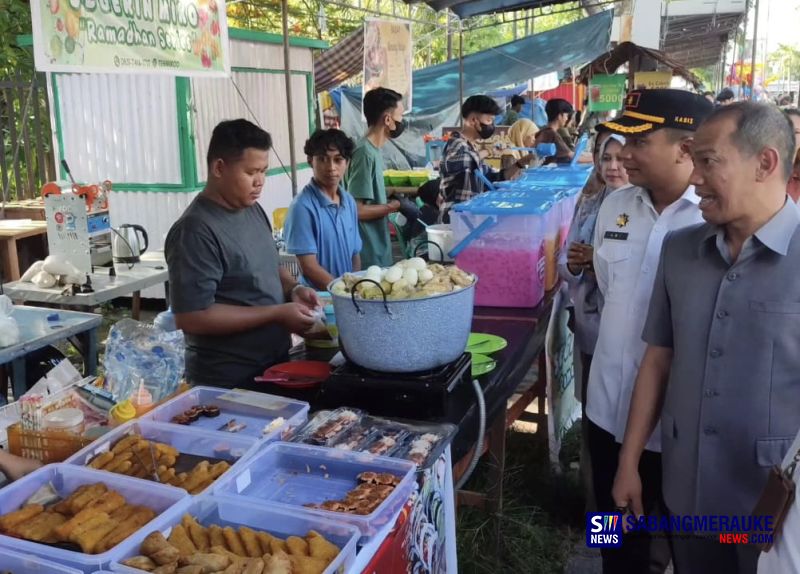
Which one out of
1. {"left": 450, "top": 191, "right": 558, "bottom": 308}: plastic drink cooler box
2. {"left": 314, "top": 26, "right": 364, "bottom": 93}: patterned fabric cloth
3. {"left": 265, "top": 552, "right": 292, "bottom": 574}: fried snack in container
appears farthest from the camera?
{"left": 314, "top": 26, "right": 364, "bottom": 93}: patterned fabric cloth

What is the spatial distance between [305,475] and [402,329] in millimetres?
487

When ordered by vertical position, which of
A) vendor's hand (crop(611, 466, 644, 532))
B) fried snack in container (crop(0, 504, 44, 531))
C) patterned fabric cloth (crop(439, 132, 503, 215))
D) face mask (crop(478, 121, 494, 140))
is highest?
face mask (crop(478, 121, 494, 140))

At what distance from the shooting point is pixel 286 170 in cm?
844

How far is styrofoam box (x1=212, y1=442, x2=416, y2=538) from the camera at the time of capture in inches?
60.8

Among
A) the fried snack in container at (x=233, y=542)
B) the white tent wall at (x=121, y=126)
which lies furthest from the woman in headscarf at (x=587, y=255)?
the white tent wall at (x=121, y=126)

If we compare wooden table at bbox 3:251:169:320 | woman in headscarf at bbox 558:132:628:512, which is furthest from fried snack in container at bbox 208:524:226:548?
wooden table at bbox 3:251:169:320

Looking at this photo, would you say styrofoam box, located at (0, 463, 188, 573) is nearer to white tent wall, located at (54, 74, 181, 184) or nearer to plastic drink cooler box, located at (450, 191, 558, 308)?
plastic drink cooler box, located at (450, 191, 558, 308)

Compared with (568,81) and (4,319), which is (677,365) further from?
(568,81)

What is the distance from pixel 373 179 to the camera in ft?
14.2

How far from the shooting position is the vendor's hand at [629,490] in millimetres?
2093

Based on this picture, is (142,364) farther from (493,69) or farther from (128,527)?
(493,69)

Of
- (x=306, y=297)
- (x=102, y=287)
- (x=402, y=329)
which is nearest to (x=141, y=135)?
(x=102, y=287)

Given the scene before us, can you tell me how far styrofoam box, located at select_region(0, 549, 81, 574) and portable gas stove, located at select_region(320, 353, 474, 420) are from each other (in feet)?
3.00

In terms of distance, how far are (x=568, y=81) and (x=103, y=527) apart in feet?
75.6
